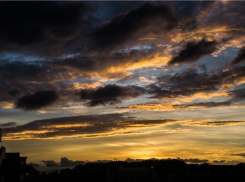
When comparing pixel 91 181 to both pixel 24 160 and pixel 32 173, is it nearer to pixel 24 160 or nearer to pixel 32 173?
pixel 32 173

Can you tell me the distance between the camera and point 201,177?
301 ft

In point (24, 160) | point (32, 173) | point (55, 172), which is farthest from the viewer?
point (55, 172)

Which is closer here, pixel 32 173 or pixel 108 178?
pixel 108 178

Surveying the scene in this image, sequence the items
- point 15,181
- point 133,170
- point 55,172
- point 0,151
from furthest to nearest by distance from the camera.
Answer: point 55,172 < point 133,170 < point 15,181 < point 0,151

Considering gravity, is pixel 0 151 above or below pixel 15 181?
above

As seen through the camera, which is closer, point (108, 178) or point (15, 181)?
point (15, 181)

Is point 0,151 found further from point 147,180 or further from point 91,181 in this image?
point 91,181

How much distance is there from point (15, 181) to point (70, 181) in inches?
3172

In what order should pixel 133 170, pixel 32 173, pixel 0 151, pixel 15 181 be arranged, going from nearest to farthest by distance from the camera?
pixel 0 151
pixel 15 181
pixel 133 170
pixel 32 173

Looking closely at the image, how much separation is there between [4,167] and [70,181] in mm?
88052

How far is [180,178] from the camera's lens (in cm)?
9094

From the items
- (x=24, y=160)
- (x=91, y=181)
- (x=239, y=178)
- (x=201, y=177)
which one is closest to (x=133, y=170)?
(x=201, y=177)

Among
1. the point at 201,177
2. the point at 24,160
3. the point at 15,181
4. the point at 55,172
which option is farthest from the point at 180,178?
the point at 55,172

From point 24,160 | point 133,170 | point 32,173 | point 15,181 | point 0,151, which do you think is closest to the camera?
point 0,151
